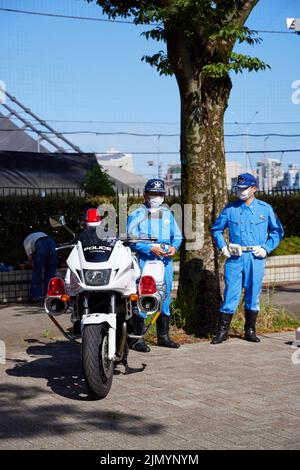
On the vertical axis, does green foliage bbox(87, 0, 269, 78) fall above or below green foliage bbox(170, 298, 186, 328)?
above

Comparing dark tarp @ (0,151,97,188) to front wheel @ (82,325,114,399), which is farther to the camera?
dark tarp @ (0,151,97,188)

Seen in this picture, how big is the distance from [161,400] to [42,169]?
12271mm

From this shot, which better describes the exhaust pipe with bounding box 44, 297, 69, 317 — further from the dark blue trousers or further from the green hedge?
the green hedge

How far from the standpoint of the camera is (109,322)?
6227 millimetres

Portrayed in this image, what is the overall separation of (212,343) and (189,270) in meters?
1.11

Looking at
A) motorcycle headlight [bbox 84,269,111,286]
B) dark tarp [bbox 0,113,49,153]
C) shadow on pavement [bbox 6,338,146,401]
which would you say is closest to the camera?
motorcycle headlight [bbox 84,269,111,286]

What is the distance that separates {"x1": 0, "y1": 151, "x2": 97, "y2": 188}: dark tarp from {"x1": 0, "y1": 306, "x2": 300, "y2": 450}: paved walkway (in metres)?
8.76

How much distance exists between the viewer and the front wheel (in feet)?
19.8

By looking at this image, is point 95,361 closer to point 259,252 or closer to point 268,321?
point 259,252

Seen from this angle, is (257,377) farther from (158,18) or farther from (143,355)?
(158,18)

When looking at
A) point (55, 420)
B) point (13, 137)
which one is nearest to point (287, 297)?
point (55, 420)

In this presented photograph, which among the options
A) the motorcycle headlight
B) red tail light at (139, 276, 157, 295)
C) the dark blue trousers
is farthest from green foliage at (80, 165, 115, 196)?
the motorcycle headlight

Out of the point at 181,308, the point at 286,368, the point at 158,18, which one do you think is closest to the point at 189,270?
the point at 181,308

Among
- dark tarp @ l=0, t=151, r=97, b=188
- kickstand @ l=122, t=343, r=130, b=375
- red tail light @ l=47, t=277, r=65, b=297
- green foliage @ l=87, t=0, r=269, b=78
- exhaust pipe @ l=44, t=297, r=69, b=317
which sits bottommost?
kickstand @ l=122, t=343, r=130, b=375
